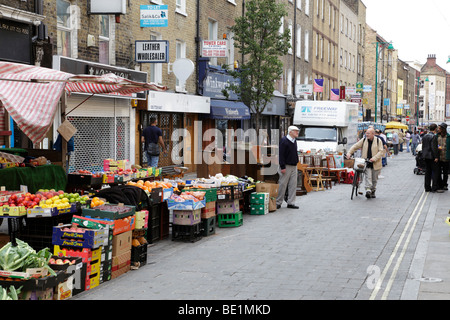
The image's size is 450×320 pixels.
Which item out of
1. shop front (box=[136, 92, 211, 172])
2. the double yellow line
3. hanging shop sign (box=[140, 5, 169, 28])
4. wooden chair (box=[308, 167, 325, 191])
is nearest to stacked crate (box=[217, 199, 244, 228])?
the double yellow line

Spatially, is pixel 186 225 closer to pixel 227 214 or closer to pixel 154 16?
pixel 227 214

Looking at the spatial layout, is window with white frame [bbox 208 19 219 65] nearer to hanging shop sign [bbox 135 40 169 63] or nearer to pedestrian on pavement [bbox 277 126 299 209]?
hanging shop sign [bbox 135 40 169 63]

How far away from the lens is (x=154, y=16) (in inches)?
771

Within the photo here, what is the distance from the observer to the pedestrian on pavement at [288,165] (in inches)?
581

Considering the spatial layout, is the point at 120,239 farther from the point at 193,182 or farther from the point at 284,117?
the point at 284,117

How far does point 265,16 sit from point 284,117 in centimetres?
1459

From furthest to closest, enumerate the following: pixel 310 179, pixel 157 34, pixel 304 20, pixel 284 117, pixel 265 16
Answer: pixel 304 20, pixel 284 117, pixel 265 16, pixel 157 34, pixel 310 179

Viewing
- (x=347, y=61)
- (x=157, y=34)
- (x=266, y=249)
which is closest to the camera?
(x=266, y=249)

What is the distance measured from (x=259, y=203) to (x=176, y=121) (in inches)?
435

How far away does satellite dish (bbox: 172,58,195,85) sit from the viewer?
73.3 ft

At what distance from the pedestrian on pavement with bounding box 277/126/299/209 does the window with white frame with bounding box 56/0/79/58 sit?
6.69m

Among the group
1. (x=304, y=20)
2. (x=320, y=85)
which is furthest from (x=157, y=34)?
(x=304, y=20)

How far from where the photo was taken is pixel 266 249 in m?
9.95

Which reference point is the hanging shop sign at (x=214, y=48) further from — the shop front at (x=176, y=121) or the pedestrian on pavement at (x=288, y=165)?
the pedestrian on pavement at (x=288, y=165)
